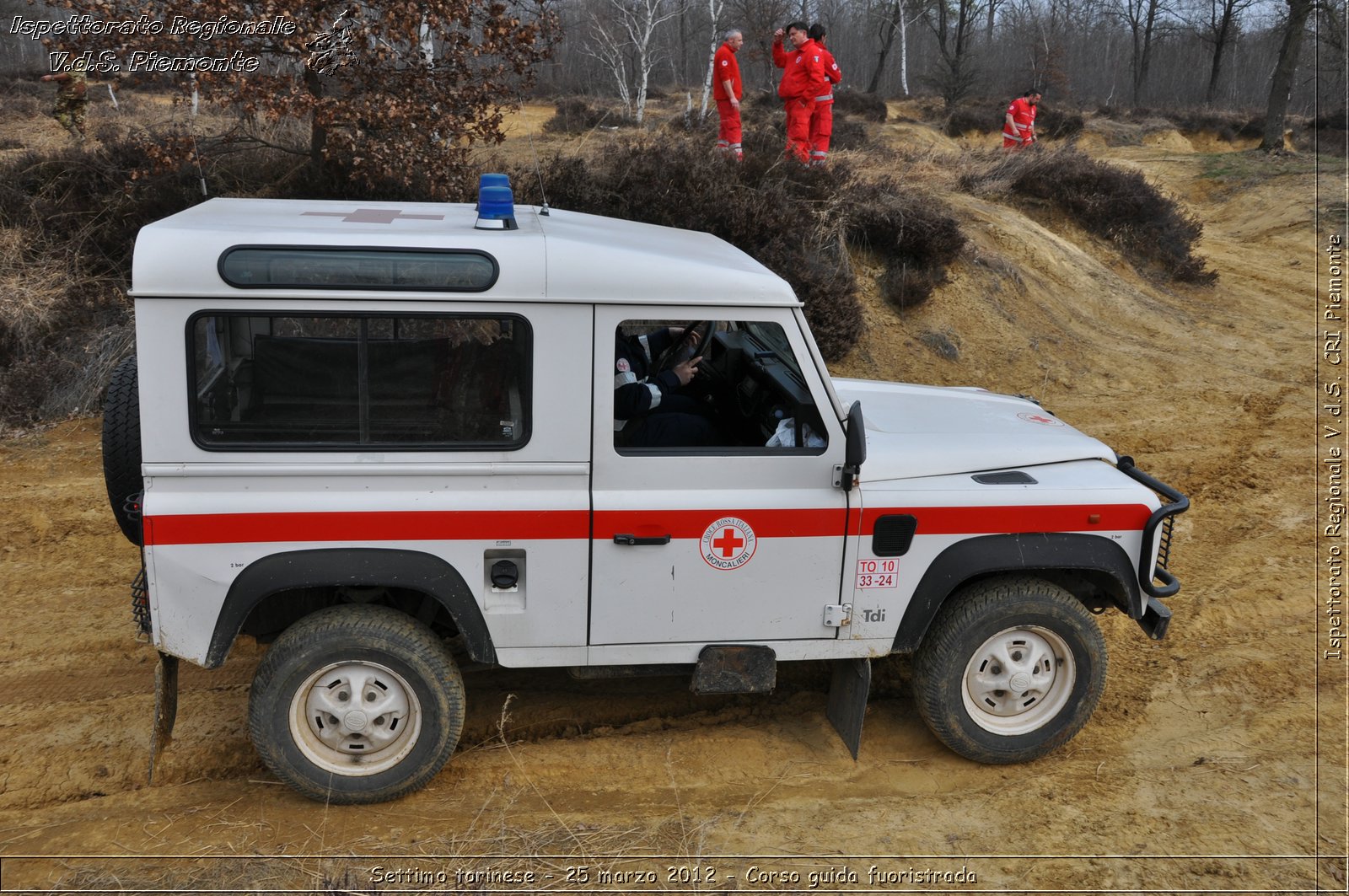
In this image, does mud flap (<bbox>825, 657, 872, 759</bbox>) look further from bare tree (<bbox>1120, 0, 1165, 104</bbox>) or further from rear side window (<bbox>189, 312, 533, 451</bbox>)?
bare tree (<bbox>1120, 0, 1165, 104</bbox>)

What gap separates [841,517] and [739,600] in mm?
532

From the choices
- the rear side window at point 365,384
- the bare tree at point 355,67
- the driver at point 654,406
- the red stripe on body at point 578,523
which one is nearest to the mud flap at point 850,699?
the red stripe on body at point 578,523

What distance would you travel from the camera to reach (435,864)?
381 cm

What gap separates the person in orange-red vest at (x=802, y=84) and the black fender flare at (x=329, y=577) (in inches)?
412

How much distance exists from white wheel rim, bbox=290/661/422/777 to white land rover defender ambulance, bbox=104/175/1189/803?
0.4 inches

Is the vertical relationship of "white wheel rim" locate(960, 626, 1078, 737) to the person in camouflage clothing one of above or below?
below

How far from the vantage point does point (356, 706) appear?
4043mm

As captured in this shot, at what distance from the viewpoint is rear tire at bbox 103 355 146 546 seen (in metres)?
3.95

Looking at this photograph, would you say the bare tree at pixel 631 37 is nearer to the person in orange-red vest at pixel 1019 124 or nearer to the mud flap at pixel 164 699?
the person in orange-red vest at pixel 1019 124

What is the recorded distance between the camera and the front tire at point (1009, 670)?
171 inches

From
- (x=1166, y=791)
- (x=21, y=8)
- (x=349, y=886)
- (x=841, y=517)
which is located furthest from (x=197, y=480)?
(x=21, y=8)

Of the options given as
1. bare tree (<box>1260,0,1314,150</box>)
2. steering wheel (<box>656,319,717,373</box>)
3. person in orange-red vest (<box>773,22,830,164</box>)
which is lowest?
steering wheel (<box>656,319,717,373</box>)

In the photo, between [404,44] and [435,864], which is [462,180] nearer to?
[404,44]

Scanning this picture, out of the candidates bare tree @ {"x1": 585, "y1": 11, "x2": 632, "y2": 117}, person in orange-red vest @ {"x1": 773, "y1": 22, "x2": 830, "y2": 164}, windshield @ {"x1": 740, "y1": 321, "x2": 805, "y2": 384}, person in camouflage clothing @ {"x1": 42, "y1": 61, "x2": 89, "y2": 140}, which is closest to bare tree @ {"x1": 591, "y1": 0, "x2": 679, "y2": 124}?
bare tree @ {"x1": 585, "y1": 11, "x2": 632, "y2": 117}
